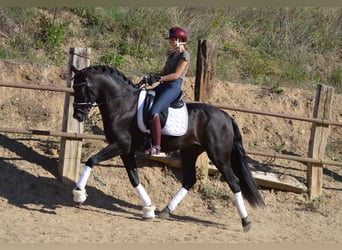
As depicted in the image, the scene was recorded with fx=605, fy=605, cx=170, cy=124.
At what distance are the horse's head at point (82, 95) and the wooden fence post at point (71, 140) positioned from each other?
1.02 m

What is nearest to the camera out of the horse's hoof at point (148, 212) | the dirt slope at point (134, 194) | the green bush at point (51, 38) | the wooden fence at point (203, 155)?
the dirt slope at point (134, 194)

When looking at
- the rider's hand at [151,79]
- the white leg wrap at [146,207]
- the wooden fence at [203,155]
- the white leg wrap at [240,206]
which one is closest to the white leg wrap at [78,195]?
the white leg wrap at [146,207]

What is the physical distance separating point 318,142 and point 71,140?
13.3 ft

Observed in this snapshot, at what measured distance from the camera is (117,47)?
1286 cm

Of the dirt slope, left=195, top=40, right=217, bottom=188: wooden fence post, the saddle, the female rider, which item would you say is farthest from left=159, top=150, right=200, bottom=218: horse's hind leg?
left=195, top=40, right=217, bottom=188: wooden fence post

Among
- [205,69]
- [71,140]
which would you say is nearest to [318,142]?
[205,69]

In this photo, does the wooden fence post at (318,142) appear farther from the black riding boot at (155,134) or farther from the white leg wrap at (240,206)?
the black riding boot at (155,134)

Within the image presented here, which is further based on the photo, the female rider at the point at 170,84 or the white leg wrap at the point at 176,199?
the white leg wrap at the point at 176,199

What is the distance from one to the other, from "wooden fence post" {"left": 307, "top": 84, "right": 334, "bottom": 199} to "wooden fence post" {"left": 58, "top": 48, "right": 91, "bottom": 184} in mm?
3824

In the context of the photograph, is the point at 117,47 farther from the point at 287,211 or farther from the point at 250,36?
the point at 287,211

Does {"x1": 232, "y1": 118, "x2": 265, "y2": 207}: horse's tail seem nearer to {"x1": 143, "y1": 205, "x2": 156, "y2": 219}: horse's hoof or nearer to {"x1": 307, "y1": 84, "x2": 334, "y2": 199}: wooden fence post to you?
{"x1": 143, "y1": 205, "x2": 156, "y2": 219}: horse's hoof

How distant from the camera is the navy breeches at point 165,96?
26.2 ft

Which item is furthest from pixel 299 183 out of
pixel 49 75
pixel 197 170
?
pixel 49 75

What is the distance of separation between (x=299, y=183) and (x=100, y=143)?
335cm
